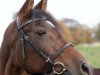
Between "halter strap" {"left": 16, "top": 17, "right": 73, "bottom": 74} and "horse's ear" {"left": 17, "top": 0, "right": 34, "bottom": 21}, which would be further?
"horse's ear" {"left": 17, "top": 0, "right": 34, "bottom": 21}

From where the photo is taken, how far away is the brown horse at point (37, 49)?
17.2 feet

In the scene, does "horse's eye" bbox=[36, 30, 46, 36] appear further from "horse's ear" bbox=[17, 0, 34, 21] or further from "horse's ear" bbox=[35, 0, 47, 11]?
"horse's ear" bbox=[35, 0, 47, 11]

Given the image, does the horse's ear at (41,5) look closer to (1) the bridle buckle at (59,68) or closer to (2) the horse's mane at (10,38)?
(2) the horse's mane at (10,38)

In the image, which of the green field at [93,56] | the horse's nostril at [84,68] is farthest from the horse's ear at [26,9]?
the green field at [93,56]

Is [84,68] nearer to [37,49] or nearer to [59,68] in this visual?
[59,68]

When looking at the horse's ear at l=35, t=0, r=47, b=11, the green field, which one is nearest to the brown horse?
the horse's ear at l=35, t=0, r=47, b=11

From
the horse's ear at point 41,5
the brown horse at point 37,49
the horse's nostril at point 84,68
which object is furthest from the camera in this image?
the horse's ear at point 41,5

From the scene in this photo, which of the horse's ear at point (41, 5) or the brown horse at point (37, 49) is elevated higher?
the horse's ear at point (41, 5)

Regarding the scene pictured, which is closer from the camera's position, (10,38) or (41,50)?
(41,50)

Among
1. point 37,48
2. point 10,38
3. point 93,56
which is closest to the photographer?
point 37,48

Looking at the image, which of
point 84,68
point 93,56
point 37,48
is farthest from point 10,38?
point 93,56

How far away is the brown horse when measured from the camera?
5.24 meters

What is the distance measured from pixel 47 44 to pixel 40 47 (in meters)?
0.14

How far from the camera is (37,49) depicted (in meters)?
5.40
